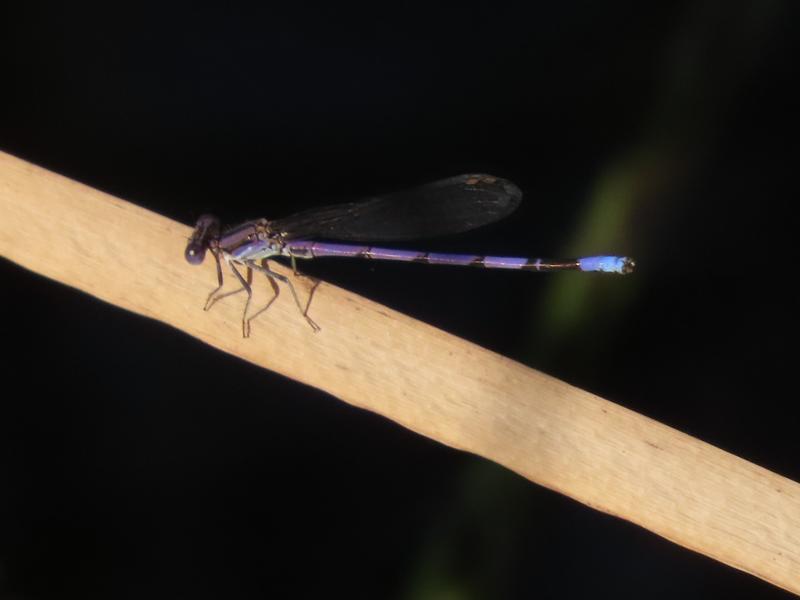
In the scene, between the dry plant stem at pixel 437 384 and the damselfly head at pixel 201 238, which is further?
the damselfly head at pixel 201 238

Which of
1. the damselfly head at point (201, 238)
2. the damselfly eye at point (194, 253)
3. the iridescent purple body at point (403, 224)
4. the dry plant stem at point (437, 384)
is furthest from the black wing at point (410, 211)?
the dry plant stem at point (437, 384)

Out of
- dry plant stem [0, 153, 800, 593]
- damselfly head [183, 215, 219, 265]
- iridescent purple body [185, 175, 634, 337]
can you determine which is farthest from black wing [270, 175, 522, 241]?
dry plant stem [0, 153, 800, 593]

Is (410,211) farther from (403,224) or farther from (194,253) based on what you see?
(194,253)

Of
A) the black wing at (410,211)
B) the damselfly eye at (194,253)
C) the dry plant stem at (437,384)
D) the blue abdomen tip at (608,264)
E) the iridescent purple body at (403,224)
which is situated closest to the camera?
the dry plant stem at (437,384)

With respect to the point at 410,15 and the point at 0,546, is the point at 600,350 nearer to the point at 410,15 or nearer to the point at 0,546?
the point at 410,15

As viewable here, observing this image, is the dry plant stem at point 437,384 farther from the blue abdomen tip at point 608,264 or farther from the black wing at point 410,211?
the blue abdomen tip at point 608,264

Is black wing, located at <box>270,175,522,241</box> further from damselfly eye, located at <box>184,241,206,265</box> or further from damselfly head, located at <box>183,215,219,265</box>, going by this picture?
damselfly eye, located at <box>184,241,206,265</box>

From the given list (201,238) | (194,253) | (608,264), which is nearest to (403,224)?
(608,264)
